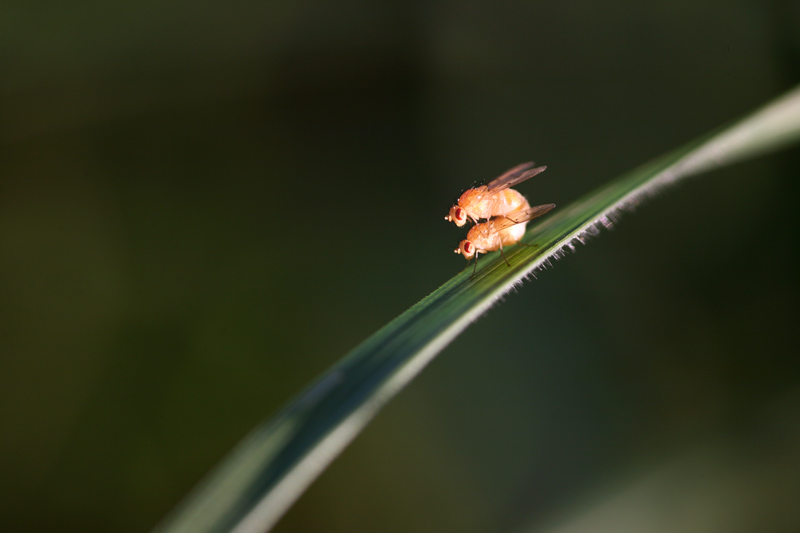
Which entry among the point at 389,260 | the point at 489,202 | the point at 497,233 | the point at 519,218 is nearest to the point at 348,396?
the point at 497,233

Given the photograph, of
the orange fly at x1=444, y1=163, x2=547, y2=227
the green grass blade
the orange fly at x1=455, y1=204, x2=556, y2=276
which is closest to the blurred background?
the orange fly at x1=444, y1=163, x2=547, y2=227

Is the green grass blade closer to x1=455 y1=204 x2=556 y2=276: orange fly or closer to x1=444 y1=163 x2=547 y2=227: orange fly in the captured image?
x1=455 y1=204 x2=556 y2=276: orange fly

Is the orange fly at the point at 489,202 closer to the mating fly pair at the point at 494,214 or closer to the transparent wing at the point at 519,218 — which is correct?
the mating fly pair at the point at 494,214

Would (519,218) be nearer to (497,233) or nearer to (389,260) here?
(497,233)

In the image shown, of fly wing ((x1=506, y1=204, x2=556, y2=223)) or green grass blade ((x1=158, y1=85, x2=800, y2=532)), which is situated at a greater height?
green grass blade ((x1=158, y1=85, x2=800, y2=532))

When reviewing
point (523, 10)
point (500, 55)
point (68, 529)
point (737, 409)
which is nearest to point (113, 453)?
point (68, 529)

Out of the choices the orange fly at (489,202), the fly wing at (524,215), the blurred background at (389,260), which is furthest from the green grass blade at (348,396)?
the blurred background at (389,260)
